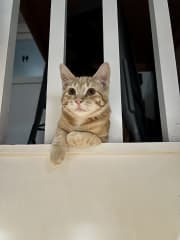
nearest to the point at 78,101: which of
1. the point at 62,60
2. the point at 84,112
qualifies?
the point at 84,112

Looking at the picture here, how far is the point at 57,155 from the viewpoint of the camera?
832mm

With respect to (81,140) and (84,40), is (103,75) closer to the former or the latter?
(81,140)

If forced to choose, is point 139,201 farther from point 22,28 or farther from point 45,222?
point 22,28

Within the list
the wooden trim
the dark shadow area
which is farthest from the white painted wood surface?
the dark shadow area

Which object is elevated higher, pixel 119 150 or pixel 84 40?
pixel 84 40

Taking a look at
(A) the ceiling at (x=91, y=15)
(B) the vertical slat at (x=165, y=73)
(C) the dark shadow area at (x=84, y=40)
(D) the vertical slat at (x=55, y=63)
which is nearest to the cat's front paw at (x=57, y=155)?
(D) the vertical slat at (x=55, y=63)

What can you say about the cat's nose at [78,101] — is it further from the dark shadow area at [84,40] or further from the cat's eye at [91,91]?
the dark shadow area at [84,40]

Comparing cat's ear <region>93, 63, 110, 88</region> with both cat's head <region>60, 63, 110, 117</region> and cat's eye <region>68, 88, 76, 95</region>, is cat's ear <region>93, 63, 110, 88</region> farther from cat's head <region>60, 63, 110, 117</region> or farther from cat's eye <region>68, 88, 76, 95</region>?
cat's eye <region>68, 88, 76, 95</region>

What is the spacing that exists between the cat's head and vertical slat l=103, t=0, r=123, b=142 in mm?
42

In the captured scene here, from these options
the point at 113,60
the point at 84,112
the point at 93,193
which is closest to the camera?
the point at 93,193

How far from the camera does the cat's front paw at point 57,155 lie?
0.83 metres

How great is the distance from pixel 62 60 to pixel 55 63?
33 mm

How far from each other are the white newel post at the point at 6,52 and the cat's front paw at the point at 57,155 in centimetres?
27

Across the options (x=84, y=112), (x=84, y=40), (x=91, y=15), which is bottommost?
(x=84, y=112)
